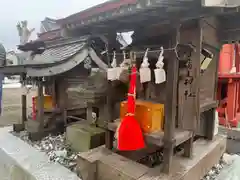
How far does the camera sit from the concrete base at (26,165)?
2848 millimetres

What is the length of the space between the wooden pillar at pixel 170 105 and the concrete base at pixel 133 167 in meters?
0.18

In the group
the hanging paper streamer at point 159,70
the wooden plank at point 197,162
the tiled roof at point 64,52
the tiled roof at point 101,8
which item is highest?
the tiled roof at point 101,8

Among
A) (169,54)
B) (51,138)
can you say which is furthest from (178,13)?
(51,138)

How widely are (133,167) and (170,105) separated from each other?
3.05 ft

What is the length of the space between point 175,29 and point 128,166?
1.73 m

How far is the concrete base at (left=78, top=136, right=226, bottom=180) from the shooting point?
216 centimetres

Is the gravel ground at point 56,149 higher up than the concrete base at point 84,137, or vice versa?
the concrete base at point 84,137

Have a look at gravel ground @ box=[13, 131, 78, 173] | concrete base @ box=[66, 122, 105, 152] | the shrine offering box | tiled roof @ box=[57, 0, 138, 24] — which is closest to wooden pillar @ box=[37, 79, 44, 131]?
gravel ground @ box=[13, 131, 78, 173]

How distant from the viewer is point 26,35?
41.4 feet

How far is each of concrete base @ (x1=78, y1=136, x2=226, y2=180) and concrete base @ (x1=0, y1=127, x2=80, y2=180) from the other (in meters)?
0.45

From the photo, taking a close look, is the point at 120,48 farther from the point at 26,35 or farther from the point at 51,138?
the point at 26,35

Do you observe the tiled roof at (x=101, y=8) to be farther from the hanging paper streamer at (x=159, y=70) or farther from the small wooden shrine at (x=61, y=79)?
the small wooden shrine at (x=61, y=79)

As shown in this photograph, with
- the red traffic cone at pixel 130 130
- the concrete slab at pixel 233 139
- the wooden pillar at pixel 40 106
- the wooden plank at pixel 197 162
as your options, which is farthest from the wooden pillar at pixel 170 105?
the concrete slab at pixel 233 139

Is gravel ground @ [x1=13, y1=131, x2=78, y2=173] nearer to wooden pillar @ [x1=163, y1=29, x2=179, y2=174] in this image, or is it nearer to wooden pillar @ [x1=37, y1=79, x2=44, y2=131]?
wooden pillar @ [x1=37, y1=79, x2=44, y2=131]
